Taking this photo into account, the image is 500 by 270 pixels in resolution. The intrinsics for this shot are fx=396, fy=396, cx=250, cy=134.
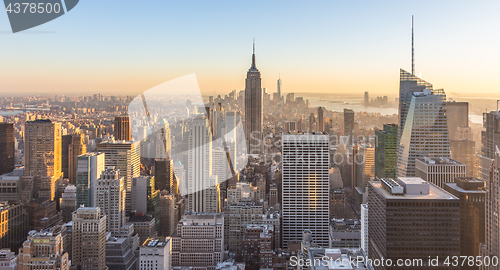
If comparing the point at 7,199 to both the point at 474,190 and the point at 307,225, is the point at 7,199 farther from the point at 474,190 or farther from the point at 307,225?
the point at 474,190

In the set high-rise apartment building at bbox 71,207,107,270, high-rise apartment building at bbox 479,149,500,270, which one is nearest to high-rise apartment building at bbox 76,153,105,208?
high-rise apartment building at bbox 71,207,107,270

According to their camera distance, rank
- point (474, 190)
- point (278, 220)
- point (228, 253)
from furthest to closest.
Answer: point (278, 220) < point (228, 253) < point (474, 190)

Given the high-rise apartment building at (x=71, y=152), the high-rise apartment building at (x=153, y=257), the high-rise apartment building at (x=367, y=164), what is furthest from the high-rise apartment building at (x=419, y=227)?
the high-rise apartment building at (x=71, y=152)

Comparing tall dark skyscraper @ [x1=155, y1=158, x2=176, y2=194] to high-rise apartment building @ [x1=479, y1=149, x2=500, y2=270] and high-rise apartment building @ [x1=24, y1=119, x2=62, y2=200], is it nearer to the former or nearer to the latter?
high-rise apartment building @ [x1=24, y1=119, x2=62, y2=200]

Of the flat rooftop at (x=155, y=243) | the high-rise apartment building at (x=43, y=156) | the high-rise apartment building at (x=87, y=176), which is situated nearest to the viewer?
the flat rooftop at (x=155, y=243)

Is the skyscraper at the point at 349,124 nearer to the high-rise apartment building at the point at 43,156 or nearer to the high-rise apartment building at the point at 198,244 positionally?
the high-rise apartment building at the point at 198,244

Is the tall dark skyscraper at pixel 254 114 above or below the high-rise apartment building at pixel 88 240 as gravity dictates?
above

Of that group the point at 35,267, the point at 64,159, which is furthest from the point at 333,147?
the point at 35,267
